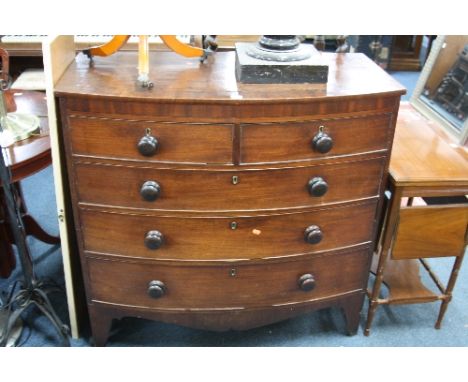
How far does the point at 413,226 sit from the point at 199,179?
0.79 meters

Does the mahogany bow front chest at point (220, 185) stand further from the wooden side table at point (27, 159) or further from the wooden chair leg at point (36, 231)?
the wooden chair leg at point (36, 231)

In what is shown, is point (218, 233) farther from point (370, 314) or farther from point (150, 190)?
point (370, 314)

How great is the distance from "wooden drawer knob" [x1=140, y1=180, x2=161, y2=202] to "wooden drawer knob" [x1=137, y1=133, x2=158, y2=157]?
103 millimetres

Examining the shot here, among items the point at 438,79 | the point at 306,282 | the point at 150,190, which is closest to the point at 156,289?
the point at 150,190

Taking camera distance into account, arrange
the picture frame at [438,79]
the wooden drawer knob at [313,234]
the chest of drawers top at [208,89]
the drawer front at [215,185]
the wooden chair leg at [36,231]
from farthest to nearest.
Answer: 1. the wooden chair leg at [36,231]
2. the picture frame at [438,79]
3. the wooden drawer knob at [313,234]
4. the drawer front at [215,185]
5. the chest of drawers top at [208,89]

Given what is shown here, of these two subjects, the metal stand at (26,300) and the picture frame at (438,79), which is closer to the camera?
the metal stand at (26,300)

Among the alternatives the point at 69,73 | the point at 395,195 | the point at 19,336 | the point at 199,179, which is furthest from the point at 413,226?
the point at 19,336

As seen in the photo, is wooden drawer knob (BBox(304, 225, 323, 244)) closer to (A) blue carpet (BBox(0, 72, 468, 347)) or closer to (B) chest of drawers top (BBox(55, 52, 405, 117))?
(B) chest of drawers top (BBox(55, 52, 405, 117))

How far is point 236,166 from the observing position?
1.43m

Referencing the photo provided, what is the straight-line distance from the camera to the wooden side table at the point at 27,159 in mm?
1649

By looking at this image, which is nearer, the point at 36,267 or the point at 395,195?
the point at 395,195

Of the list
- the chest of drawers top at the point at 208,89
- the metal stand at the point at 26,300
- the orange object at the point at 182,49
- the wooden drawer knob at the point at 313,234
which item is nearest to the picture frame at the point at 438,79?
the chest of drawers top at the point at 208,89

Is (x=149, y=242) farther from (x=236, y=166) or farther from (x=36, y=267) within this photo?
(x=36, y=267)

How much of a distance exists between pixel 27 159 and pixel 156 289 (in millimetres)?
601
